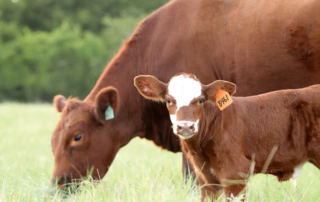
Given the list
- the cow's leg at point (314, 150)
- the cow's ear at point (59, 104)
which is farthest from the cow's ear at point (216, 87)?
the cow's ear at point (59, 104)

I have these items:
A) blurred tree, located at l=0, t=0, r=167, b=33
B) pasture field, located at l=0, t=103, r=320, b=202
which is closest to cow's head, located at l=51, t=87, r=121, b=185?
pasture field, located at l=0, t=103, r=320, b=202

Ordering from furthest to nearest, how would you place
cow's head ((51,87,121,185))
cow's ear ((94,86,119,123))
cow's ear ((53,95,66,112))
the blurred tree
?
1. the blurred tree
2. cow's ear ((53,95,66,112))
3. cow's ear ((94,86,119,123))
4. cow's head ((51,87,121,185))

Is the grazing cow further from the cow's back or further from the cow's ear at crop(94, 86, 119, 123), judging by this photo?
the cow's ear at crop(94, 86, 119, 123)

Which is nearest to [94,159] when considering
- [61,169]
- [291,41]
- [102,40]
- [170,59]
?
[61,169]

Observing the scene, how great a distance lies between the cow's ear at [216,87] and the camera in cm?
325

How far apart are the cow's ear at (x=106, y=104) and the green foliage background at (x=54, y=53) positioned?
84.8 ft

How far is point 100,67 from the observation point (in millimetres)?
30656

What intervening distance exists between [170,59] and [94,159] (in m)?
1.48

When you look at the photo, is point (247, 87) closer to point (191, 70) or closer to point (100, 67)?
point (191, 70)

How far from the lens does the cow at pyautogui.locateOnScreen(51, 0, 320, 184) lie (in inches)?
167

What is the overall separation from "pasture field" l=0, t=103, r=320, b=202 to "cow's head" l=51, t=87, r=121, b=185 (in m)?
0.21

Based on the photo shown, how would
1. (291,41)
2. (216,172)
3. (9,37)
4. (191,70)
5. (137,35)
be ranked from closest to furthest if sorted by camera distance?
(216,172) < (291,41) < (191,70) < (137,35) < (9,37)

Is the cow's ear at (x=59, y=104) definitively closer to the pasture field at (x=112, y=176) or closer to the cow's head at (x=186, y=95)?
the pasture field at (x=112, y=176)

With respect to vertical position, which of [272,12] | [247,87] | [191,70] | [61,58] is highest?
[61,58]
